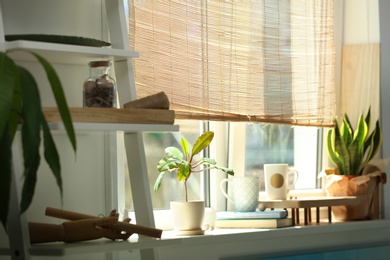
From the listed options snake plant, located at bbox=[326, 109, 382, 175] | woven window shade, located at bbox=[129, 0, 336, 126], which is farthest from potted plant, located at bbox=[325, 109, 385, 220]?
woven window shade, located at bbox=[129, 0, 336, 126]

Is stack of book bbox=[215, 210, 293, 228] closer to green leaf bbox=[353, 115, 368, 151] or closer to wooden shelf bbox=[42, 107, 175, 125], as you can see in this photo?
green leaf bbox=[353, 115, 368, 151]

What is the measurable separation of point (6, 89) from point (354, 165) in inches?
86.9

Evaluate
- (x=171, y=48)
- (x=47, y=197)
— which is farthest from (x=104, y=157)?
(x=171, y=48)

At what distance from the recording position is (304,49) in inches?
133

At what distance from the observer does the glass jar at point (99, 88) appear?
2.31 m

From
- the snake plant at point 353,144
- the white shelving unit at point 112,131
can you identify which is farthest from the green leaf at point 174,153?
the snake plant at point 353,144

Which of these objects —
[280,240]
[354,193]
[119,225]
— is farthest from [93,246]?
[354,193]

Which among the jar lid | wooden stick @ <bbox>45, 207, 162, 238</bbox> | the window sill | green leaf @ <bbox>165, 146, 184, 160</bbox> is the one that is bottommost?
the window sill

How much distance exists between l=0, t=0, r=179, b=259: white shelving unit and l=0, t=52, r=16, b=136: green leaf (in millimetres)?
552

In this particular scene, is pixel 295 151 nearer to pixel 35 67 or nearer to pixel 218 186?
pixel 218 186

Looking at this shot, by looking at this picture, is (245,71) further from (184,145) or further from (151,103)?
(151,103)

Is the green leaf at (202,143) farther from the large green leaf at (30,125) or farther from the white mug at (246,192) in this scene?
the large green leaf at (30,125)

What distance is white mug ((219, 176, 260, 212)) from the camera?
10.1 ft

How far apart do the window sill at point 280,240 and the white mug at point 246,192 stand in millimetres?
136
